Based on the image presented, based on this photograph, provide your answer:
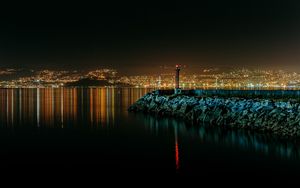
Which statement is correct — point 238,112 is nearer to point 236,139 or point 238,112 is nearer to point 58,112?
point 236,139

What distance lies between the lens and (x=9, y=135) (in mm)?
30156

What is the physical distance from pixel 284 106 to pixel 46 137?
1805 cm

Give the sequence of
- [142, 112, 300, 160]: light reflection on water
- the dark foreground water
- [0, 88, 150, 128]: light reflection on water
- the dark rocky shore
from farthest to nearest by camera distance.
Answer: [0, 88, 150, 128]: light reflection on water → the dark rocky shore → [142, 112, 300, 160]: light reflection on water → the dark foreground water

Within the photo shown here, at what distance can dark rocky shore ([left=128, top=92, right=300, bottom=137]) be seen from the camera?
27953 mm

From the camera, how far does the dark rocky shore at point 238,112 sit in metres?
28.0

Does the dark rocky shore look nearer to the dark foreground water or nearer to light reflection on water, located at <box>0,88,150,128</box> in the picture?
the dark foreground water

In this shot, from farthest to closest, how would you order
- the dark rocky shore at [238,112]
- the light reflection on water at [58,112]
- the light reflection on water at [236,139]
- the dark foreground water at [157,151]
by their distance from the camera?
the light reflection on water at [58,112] < the dark rocky shore at [238,112] < the light reflection on water at [236,139] < the dark foreground water at [157,151]

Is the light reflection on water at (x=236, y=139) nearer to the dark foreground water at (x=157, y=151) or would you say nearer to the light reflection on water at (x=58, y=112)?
the dark foreground water at (x=157, y=151)

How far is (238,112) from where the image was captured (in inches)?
1325

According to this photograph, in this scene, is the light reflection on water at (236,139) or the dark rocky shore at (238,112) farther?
the dark rocky shore at (238,112)

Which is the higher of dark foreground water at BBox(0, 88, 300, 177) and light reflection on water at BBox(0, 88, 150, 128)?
light reflection on water at BBox(0, 88, 150, 128)

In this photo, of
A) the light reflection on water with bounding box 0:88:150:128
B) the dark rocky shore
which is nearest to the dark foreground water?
the dark rocky shore

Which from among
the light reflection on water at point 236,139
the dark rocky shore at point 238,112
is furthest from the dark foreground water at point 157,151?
the dark rocky shore at point 238,112

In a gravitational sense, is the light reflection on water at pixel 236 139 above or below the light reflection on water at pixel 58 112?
below
